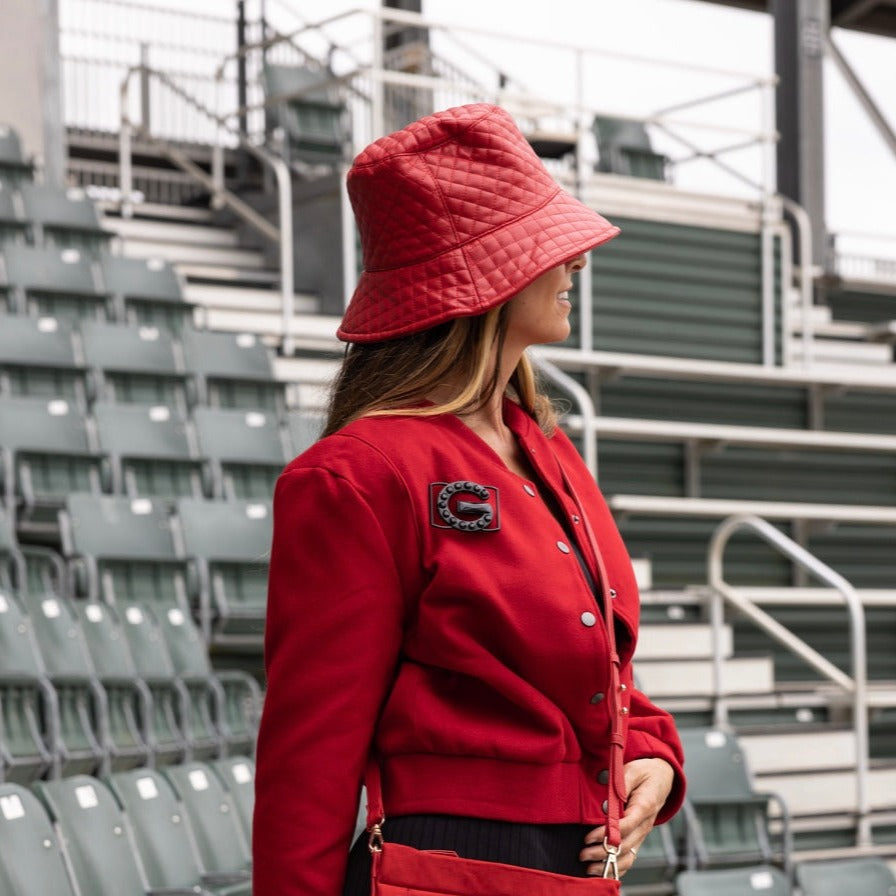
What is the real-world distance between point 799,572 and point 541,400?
21.3 feet

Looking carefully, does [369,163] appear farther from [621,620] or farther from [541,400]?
[621,620]

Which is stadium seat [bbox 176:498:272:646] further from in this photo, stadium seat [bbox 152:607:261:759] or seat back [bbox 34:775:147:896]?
seat back [bbox 34:775:147:896]

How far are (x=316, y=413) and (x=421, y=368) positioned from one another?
1898 millimetres

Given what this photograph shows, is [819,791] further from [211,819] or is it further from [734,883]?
[211,819]

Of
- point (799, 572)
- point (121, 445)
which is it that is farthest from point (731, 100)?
point (121, 445)

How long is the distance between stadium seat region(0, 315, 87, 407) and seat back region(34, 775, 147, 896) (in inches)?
114

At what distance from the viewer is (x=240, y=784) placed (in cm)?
407

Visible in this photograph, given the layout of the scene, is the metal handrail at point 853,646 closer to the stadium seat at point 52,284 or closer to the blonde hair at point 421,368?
the stadium seat at point 52,284

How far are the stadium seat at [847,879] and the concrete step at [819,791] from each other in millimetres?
1031

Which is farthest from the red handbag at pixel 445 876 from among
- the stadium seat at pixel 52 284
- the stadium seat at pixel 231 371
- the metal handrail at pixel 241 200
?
the metal handrail at pixel 241 200

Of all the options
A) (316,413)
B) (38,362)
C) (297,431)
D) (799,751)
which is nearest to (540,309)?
(316,413)

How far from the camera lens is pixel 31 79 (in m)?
8.48

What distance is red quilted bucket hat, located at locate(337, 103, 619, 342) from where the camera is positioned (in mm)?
1388

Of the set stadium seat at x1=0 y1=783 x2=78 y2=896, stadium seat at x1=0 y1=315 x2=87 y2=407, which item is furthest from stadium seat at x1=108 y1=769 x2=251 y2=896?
stadium seat at x1=0 y1=315 x2=87 y2=407
